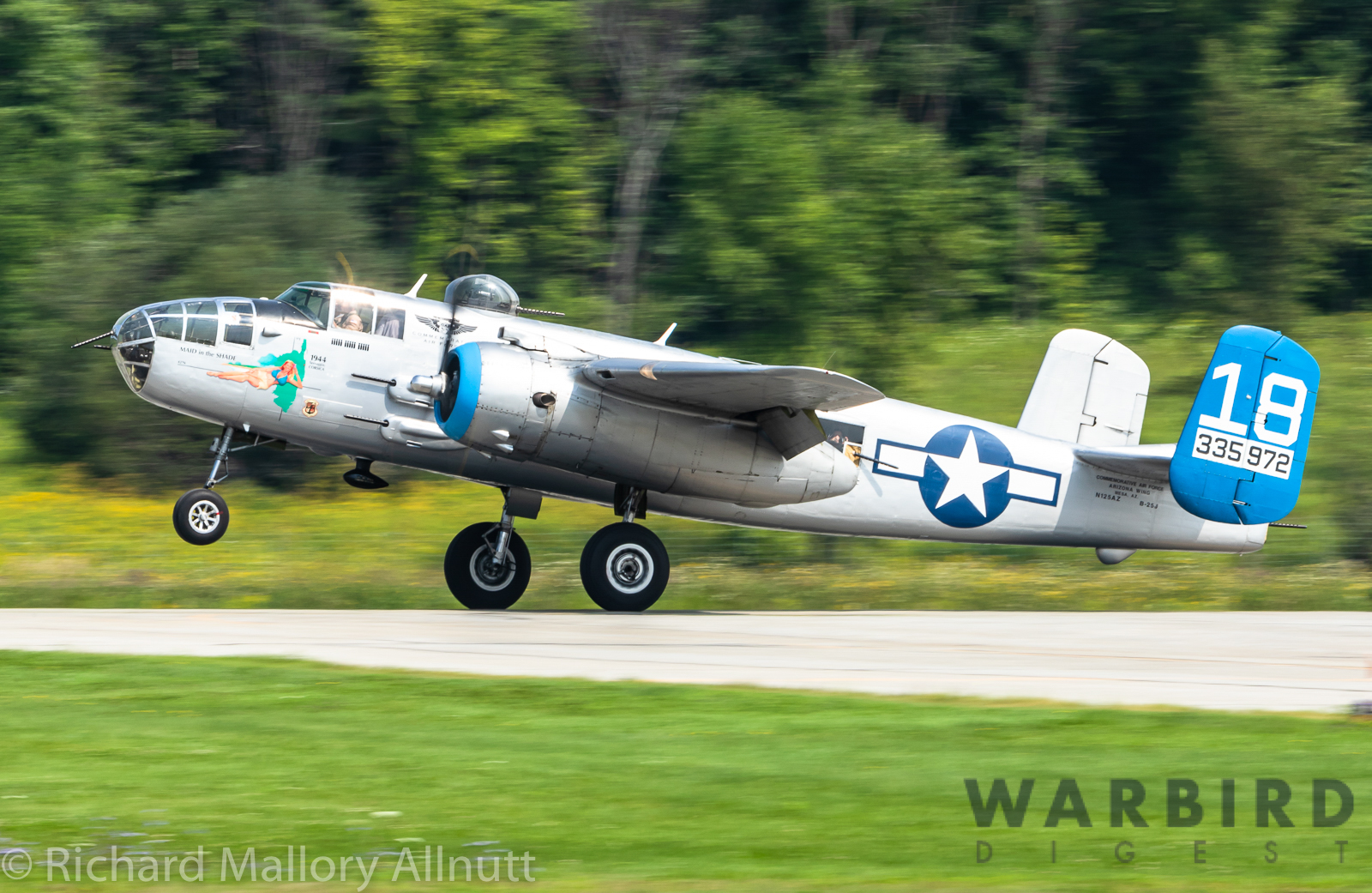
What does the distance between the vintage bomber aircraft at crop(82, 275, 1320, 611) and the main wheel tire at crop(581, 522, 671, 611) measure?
0.03 m

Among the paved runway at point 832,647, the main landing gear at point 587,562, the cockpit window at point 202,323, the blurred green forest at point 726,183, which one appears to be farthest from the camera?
the blurred green forest at point 726,183

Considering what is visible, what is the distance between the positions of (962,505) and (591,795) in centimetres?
1075

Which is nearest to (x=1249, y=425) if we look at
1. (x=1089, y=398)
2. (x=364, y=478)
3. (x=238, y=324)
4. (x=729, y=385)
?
(x=1089, y=398)

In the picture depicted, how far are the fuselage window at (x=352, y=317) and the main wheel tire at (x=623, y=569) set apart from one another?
3567 millimetres

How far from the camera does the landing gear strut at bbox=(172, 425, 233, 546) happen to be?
15.6 meters

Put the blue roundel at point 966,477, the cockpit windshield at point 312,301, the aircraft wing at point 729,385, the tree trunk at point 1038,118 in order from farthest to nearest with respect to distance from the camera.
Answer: the tree trunk at point 1038,118 < the blue roundel at point 966,477 < the cockpit windshield at point 312,301 < the aircraft wing at point 729,385

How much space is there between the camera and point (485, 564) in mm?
17047

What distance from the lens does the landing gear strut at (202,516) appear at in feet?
51.0

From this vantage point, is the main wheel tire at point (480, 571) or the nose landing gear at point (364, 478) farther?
the main wheel tire at point (480, 571)

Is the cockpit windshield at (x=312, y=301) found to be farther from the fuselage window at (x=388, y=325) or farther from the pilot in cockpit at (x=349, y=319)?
the fuselage window at (x=388, y=325)

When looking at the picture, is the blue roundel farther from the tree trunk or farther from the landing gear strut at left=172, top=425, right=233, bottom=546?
the tree trunk

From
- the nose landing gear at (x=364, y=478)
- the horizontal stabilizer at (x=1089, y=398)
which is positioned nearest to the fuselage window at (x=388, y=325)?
the nose landing gear at (x=364, y=478)

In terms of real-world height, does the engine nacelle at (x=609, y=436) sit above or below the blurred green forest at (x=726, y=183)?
below

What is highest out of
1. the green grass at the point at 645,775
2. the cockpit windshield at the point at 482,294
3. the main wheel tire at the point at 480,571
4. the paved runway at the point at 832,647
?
the cockpit windshield at the point at 482,294
